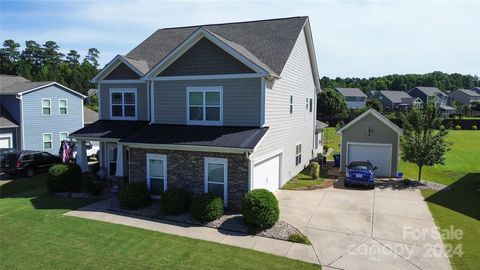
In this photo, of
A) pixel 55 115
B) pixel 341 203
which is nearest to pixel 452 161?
pixel 341 203

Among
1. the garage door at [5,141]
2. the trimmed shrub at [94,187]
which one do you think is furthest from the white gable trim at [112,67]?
the garage door at [5,141]

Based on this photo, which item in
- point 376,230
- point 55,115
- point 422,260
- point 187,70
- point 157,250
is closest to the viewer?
point 422,260

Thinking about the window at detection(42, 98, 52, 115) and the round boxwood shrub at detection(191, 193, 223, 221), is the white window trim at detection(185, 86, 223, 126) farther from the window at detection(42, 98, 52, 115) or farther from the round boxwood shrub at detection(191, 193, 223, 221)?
the window at detection(42, 98, 52, 115)

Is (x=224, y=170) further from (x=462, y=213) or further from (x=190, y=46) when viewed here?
(x=462, y=213)

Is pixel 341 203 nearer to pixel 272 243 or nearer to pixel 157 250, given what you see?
pixel 272 243

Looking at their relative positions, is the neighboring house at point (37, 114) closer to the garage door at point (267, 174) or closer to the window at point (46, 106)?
the window at point (46, 106)

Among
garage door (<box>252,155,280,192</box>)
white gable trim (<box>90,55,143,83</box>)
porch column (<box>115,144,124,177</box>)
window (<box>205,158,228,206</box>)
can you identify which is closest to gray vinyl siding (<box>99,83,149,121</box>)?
white gable trim (<box>90,55,143,83</box>)
